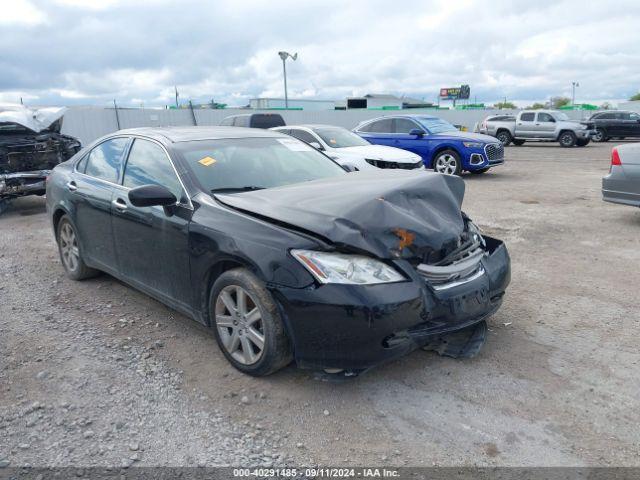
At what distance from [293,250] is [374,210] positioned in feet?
1.93

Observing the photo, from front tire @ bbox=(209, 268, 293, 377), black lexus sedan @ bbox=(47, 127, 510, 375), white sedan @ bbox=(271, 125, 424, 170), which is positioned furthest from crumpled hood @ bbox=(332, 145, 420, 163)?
front tire @ bbox=(209, 268, 293, 377)

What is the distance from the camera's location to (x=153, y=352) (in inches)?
150

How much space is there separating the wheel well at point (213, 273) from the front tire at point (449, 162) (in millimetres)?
10313

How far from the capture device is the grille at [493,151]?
1292 cm

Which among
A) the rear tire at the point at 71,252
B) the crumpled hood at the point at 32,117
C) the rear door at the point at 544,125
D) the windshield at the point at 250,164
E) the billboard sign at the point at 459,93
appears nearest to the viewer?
the windshield at the point at 250,164

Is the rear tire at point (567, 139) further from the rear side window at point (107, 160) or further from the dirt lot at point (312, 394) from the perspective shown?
the rear side window at point (107, 160)

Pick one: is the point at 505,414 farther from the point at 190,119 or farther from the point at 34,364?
the point at 190,119

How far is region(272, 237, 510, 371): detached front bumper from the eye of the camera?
2881 millimetres

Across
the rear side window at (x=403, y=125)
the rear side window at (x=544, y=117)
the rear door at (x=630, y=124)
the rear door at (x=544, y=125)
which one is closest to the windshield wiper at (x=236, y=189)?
the rear side window at (x=403, y=125)

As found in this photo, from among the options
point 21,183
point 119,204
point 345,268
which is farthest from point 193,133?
point 21,183

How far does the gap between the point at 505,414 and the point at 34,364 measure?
3102mm

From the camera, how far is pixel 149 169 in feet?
13.7

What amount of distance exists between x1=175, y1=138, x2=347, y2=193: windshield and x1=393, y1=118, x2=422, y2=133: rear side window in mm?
9589

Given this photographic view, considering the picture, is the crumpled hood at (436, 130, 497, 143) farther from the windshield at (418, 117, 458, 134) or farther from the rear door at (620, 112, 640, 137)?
the rear door at (620, 112, 640, 137)
